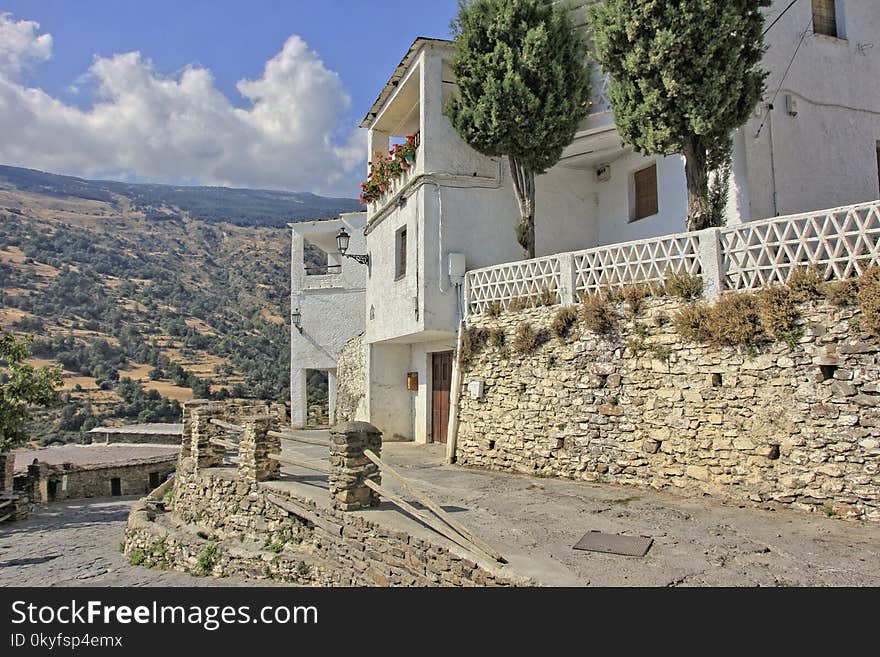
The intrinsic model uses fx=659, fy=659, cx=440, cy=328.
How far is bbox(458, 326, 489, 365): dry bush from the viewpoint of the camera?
13016 millimetres

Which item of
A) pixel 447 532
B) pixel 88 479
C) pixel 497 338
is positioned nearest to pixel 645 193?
pixel 497 338

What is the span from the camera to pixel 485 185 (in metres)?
14.6

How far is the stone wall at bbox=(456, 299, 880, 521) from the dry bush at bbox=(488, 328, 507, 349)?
80 millimetres

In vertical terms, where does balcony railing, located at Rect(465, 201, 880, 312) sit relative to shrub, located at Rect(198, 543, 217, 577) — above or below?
above

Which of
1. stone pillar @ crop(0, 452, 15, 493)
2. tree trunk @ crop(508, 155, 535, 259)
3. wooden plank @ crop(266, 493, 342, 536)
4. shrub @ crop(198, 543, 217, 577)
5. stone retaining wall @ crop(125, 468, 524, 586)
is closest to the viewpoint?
stone retaining wall @ crop(125, 468, 524, 586)

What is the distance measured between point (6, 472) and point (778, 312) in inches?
957

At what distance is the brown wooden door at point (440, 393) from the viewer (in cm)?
1571

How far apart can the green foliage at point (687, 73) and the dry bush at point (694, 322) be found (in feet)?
6.76

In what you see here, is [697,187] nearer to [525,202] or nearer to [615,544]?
[525,202]

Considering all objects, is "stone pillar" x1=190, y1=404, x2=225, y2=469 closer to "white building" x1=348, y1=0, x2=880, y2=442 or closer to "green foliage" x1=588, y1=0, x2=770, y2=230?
"white building" x1=348, y1=0, x2=880, y2=442

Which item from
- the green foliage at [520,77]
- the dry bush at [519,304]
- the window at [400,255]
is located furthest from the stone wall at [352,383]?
the green foliage at [520,77]

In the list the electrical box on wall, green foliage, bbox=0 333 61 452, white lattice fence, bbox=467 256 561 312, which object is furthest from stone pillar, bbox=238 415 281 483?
green foliage, bbox=0 333 61 452
